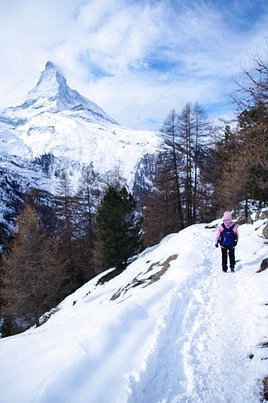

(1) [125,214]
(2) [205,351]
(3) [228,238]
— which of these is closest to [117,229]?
(1) [125,214]

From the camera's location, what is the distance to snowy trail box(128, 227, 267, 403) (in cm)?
489

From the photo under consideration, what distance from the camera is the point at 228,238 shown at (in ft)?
37.7

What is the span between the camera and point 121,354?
568 centimetres

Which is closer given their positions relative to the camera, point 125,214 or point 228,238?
point 228,238

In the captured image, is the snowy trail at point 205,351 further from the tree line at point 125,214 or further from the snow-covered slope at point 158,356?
the tree line at point 125,214

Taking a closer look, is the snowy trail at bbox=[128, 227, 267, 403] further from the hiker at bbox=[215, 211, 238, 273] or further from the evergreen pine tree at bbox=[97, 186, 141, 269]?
the evergreen pine tree at bbox=[97, 186, 141, 269]

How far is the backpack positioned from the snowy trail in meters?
1.92

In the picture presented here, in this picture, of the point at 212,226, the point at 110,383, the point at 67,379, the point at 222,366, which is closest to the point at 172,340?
the point at 222,366

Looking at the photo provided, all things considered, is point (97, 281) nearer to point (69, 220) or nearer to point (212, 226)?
point (212, 226)

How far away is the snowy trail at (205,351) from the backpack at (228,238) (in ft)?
6.29

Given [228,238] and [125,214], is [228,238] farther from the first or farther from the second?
[125,214]

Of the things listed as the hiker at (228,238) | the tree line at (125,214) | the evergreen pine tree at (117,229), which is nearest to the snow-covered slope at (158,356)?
the hiker at (228,238)

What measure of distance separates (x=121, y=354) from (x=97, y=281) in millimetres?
19951

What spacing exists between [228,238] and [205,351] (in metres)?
5.89
